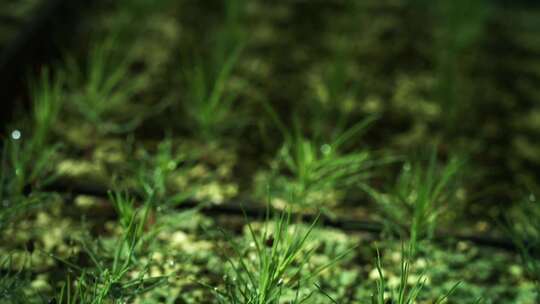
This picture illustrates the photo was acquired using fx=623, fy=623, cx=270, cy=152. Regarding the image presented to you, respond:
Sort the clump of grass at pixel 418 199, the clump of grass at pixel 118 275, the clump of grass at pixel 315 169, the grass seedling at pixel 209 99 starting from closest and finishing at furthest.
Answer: the clump of grass at pixel 118 275 < the clump of grass at pixel 418 199 < the clump of grass at pixel 315 169 < the grass seedling at pixel 209 99

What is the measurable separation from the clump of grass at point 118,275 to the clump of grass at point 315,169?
0.44m

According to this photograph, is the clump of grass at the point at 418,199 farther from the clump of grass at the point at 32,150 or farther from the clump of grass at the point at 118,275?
the clump of grass at the point at 32,150

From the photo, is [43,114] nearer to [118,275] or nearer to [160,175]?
[160,175]

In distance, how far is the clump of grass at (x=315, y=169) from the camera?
1753mm

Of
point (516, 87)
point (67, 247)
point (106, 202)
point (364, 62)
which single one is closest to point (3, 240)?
point (67, 247)

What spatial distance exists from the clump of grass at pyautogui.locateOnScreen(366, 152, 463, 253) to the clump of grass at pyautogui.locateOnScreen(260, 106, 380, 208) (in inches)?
4.0

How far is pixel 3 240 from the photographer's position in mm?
1655

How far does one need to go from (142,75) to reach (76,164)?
56 cm

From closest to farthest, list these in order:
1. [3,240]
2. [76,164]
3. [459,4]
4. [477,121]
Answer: [3,240] < [76,164] < [477,121] < [459,4]

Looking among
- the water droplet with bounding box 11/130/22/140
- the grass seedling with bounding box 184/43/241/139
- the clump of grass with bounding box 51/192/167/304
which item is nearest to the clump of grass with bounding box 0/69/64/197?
the water droplet with bounding box 11/130/22/140

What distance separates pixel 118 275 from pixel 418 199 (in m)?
0.77

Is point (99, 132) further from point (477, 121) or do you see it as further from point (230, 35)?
point (477, 121)

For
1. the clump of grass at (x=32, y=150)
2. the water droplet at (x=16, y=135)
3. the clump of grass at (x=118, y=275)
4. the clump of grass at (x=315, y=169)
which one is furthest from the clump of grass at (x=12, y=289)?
the clump of grass at (x=315, y=169)

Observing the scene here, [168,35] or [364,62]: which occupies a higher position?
[168,35]
